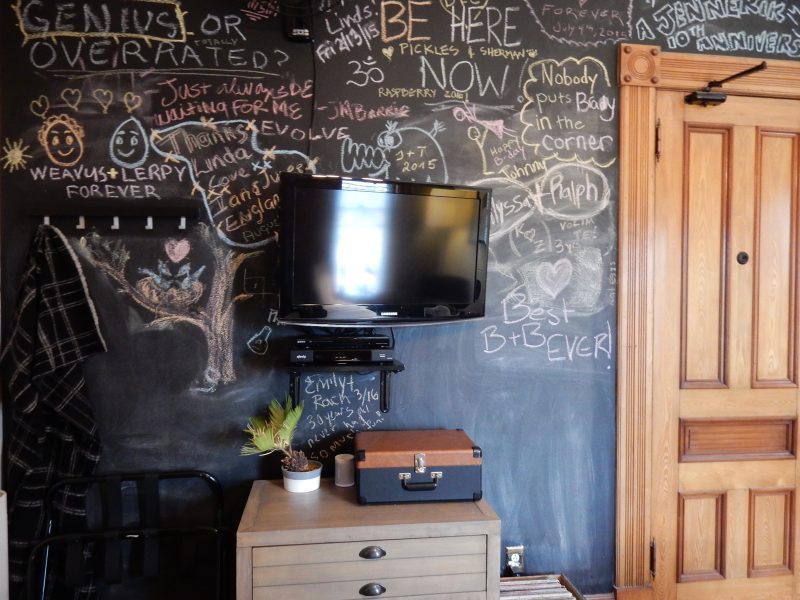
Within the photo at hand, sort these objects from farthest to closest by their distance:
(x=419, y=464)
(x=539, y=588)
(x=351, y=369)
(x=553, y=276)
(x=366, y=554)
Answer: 1. (x=553, y=276)
2. (x=539, y=588)
3. (x=351, y=369)
4. (x=419, y=464)
5. (x=366, y=554)

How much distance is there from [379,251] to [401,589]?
111 centimetres

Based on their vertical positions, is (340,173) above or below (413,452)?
above

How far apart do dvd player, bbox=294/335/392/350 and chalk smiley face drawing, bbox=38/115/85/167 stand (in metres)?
1.06

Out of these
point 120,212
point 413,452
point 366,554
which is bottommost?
point 366,554

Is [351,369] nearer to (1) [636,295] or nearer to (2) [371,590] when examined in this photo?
(2) [371,590]

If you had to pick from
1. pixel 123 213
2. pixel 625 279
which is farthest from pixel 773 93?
pixel 123 213

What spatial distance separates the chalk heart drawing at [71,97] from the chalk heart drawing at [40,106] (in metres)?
0.06

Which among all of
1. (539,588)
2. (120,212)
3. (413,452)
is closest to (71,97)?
(120,212)

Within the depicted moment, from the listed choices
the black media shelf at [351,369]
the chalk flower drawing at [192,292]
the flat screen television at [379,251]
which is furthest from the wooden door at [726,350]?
the chalk flower drawing at [192,292]

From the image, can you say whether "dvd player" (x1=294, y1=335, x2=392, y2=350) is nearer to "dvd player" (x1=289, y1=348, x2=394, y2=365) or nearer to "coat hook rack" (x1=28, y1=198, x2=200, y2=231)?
"dvd player" (x1=289, y1=348, x2=394, y2=365)

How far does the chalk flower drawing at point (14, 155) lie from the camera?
1917 millimetres

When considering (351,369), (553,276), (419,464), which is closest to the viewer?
(419,464)

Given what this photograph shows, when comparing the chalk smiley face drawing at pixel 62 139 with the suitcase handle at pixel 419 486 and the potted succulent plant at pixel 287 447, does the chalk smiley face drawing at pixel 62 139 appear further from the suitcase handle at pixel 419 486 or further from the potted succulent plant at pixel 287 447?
the suitcase handle at pixel 419 486

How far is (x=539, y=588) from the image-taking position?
6.70ft
